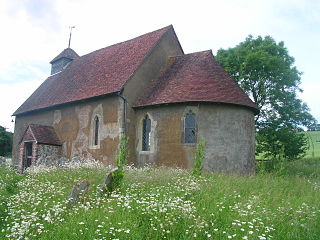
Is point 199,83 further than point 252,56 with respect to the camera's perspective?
No

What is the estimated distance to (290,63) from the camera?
92.2 feet

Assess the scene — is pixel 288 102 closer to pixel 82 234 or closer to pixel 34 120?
pixel 34 120

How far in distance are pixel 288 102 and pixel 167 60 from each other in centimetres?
1126

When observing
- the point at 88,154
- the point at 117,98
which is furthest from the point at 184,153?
the point at 88,154

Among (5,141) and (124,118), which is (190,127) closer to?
(124,118)

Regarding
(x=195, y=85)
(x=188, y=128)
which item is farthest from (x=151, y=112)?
(x=195, y=85)

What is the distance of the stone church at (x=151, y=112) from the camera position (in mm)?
17234

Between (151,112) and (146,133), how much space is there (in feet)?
4.09

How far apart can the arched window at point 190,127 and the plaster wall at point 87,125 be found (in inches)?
147

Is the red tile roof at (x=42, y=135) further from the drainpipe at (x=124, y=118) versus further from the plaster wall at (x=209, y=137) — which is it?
the plaster wall at (x=209, y=137)

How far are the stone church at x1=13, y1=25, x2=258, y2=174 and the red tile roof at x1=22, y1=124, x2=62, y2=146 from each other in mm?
64

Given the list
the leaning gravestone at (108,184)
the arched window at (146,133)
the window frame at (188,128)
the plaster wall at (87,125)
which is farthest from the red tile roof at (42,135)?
the leaning gravestone at (108,184)

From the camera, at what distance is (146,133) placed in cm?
1891

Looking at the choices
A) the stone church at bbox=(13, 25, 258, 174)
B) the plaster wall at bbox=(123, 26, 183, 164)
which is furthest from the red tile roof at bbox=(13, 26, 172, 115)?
the plaster wall at bbox=(123, 26, 183, 164)
